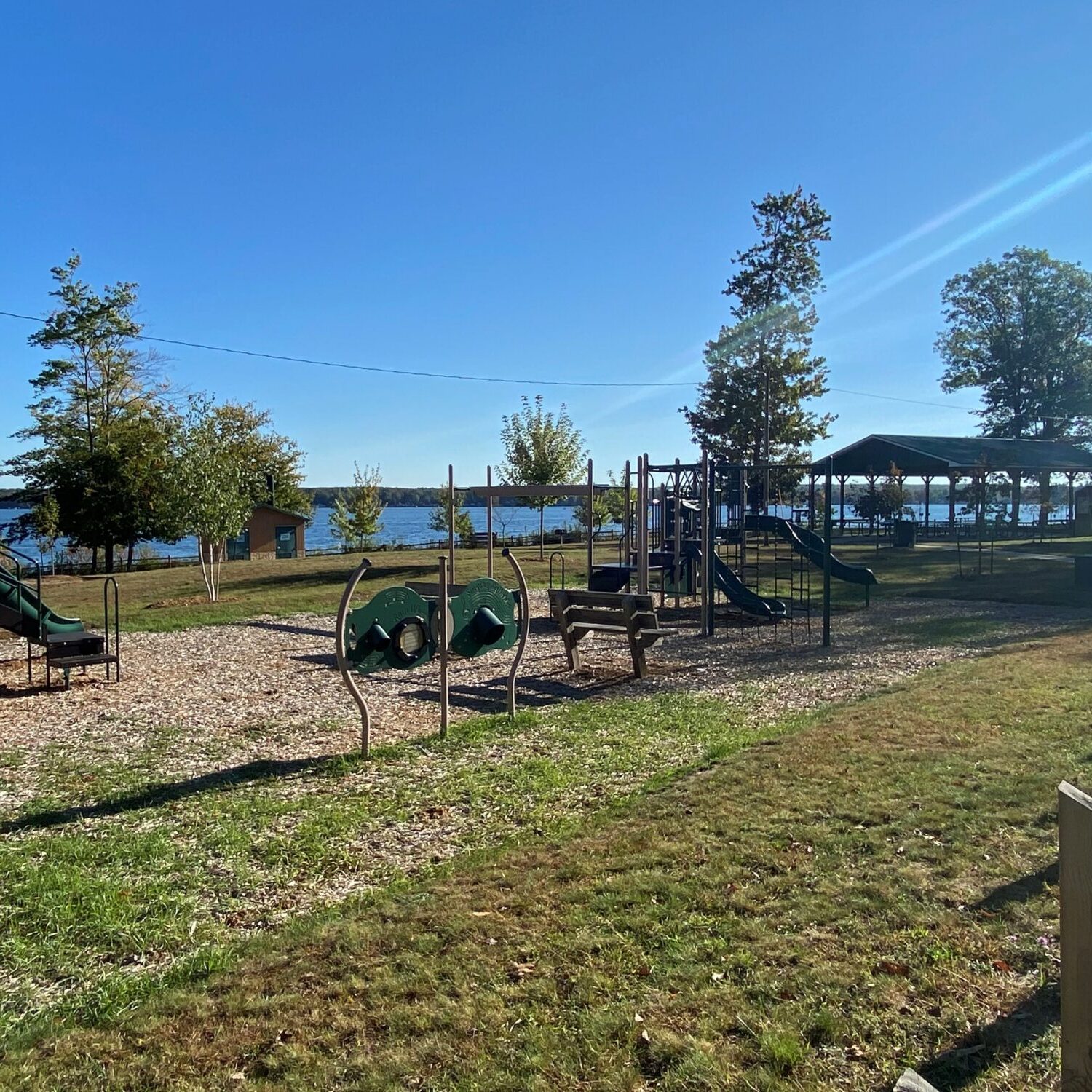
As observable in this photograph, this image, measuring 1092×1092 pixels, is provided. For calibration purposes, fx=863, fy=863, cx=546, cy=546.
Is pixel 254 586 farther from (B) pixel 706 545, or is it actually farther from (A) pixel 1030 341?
(A) pixel 1030 341

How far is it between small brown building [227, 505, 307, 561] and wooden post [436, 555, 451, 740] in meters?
34.9

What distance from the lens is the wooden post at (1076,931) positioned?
5.55ft

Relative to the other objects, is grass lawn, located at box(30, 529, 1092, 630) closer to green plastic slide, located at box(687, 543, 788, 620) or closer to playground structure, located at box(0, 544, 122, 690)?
green plastic slide, located at box(687, 543, 788, 620)

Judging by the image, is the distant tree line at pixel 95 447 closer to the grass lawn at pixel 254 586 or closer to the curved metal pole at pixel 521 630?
the grass lawn at pixel 254 586

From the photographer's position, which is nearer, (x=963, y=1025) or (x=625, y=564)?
(x=963, y=1025)

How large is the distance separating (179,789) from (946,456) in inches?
1403

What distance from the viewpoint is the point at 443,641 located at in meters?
7.32

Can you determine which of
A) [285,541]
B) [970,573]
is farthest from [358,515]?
[970,573]

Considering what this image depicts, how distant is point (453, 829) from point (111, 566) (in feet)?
115

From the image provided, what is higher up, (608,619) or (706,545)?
(706,545)

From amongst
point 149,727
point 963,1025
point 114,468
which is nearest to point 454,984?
point 963,1025

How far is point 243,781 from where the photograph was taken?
6090mm

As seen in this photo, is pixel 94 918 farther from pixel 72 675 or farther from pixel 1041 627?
pixel 1041 627

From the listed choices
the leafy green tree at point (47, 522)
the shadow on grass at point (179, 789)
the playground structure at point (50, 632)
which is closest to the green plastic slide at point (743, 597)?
the shadow on grass at point (179, 789)
